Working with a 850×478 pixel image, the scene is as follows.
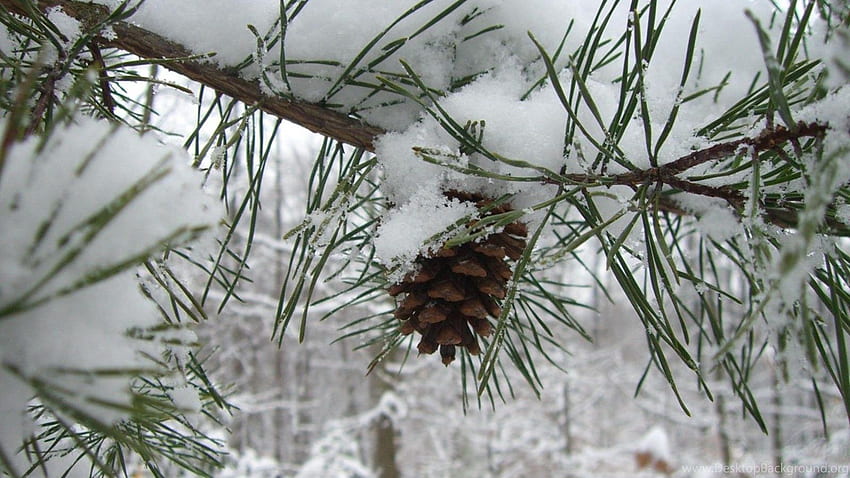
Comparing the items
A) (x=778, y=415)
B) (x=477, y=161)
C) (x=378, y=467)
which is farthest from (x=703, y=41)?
(x=778, y=415)

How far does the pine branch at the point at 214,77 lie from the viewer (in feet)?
1.30

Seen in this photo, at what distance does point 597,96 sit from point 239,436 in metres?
6.47

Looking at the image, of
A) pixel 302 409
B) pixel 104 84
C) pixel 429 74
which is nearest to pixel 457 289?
pixel 429 74

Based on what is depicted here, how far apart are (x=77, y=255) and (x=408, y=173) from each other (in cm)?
28

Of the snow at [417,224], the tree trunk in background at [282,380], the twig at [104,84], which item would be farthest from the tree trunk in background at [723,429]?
the twig at [104,84]

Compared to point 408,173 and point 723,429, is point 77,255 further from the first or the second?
point 723,429

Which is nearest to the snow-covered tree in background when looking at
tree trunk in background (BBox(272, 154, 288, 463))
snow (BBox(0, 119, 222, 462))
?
snow (BBox(0, 119, 222, 462))

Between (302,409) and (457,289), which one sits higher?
(457,289)

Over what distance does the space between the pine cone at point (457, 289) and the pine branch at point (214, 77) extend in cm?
11

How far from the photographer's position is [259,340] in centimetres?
615

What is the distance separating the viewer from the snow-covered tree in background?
172 millimetres

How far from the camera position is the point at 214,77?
42 centimetres

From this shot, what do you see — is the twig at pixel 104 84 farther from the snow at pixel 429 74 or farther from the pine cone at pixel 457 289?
the pine cone at pixel 457 289

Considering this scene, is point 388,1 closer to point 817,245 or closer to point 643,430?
point 817,245
